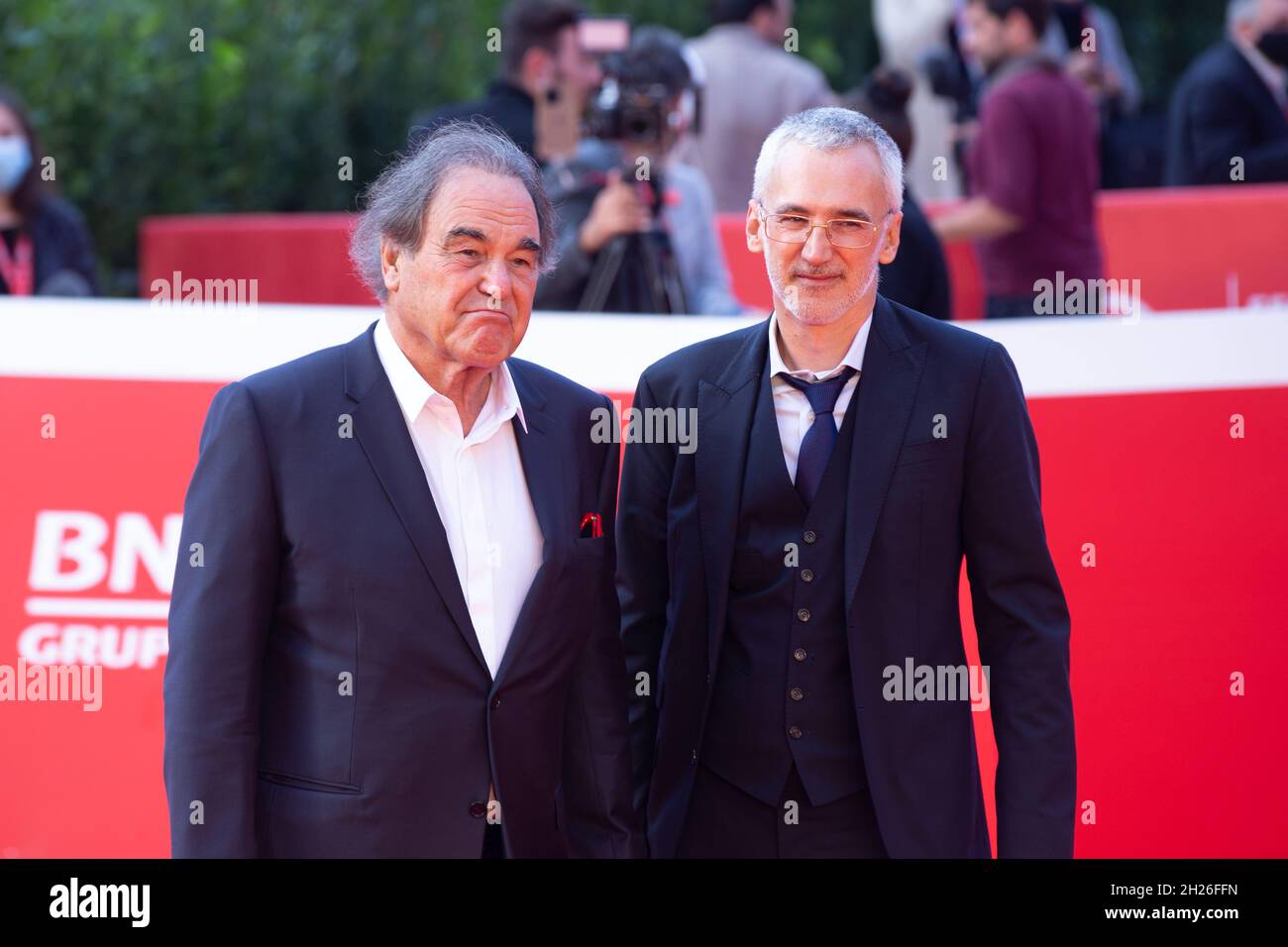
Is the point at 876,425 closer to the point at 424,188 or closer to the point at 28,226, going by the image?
the point at 424,188

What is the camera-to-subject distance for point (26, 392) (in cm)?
418

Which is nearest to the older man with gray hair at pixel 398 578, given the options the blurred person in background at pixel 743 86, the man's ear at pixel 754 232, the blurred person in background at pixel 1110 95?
the man's ear at pixel 754 232

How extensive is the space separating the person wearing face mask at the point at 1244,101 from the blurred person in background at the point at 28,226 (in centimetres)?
528

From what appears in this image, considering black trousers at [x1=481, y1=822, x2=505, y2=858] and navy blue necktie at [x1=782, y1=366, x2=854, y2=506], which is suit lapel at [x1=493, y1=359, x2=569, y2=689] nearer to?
black trousers at [x1=481, y1=822, x2=505, y2=858]

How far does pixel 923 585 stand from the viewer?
295 cm

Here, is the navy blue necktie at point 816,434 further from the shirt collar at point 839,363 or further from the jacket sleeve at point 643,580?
the jacket sleeve at point 643,580

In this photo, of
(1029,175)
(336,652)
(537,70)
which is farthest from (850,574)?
(1029,175)

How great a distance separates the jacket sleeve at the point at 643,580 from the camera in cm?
311

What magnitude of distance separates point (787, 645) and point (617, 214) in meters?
2.94

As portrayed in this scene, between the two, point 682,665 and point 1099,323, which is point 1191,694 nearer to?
point 1099,323

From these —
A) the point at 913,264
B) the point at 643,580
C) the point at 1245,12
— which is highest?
the point at 1245,12

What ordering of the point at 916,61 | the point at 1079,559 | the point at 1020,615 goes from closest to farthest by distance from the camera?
the point at 1020,615, the point at 1079,559, the point at 916,61

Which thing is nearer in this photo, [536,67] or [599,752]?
[599,752]
